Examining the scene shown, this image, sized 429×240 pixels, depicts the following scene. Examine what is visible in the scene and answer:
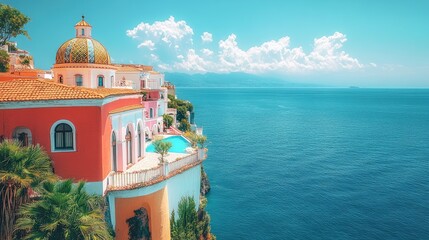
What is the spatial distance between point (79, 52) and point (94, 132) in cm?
859

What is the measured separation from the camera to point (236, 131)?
307 feet

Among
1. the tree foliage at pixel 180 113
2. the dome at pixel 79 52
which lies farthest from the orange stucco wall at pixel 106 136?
the tree foliage at pixel 180 113

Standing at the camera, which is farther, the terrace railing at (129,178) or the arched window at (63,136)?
the terrace railing at (129,178)

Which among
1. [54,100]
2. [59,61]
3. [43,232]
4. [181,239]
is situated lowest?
[181,239]

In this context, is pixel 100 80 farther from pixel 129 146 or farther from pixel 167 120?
pixel 167 120

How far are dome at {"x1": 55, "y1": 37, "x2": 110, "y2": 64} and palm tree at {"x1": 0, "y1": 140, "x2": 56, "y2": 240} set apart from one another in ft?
33.6

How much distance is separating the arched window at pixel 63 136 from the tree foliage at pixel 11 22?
86.3 feet

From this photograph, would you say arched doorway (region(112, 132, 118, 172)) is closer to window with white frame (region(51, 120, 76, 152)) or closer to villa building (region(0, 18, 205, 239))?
villa building (region(0, 18, 205, 239))

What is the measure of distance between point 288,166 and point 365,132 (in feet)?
138

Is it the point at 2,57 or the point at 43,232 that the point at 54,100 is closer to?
the point at 43,232

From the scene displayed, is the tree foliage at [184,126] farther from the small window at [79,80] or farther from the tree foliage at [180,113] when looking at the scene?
the small window at [79,80]

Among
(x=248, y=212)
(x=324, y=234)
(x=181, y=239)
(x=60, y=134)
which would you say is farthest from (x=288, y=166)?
(x=60, y=134)

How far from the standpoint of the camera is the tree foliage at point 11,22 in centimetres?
3653

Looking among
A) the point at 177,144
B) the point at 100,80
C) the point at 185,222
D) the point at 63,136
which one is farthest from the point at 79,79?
the point at 177,144
